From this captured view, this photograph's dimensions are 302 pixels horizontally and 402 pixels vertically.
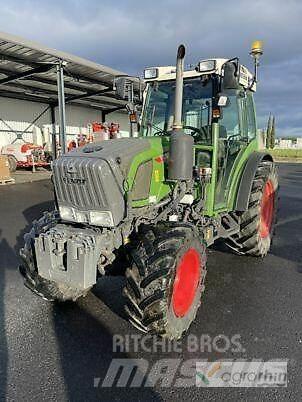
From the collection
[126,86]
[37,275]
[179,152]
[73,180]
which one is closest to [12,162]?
[126,86]

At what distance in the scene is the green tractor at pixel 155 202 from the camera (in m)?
2.88

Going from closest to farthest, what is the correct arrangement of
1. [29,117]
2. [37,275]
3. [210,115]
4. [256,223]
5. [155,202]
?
[37,275] → [155,202] → [210,115] → [256,223] → [29,117]

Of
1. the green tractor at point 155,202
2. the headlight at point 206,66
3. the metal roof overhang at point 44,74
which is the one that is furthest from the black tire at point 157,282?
the metal roof overhang at point 44,74

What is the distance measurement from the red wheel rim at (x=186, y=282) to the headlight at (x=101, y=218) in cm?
71

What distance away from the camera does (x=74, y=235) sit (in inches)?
120

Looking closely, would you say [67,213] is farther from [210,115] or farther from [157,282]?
[210,115]

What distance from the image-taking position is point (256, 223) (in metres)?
4.68

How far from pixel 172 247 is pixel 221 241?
3.10 meters

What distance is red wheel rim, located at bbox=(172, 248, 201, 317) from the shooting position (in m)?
2.97

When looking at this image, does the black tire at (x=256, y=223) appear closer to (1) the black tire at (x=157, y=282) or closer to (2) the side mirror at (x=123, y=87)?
(1) the black tire at (x=157, y=282)

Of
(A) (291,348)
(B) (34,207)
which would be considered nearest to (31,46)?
(B) (34,207)

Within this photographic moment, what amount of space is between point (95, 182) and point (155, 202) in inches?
29.4

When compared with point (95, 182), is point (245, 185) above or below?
below

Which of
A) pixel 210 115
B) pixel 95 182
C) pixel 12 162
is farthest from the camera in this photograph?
pixel 12 162
